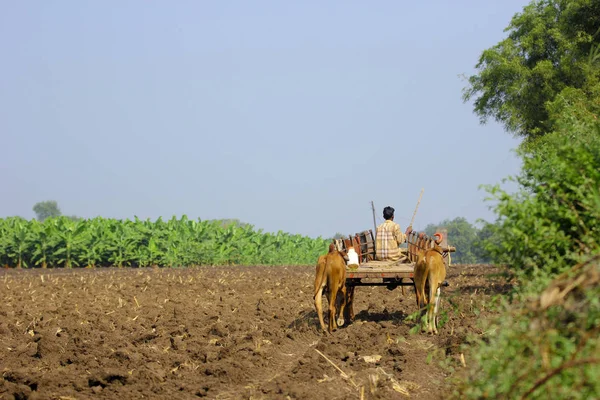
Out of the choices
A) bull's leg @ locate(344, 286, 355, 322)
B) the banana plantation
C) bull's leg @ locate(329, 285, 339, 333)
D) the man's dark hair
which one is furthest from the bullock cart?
the banana plantation

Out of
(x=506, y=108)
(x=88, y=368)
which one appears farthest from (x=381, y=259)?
(x=506, y=108)

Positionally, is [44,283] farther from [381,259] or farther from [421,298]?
[421,298]

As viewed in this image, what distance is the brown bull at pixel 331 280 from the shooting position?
11969 mm

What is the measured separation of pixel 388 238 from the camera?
1321cm

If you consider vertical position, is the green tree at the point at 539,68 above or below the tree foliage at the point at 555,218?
above

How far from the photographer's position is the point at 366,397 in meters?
8.15

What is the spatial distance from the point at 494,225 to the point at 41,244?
27.1 m

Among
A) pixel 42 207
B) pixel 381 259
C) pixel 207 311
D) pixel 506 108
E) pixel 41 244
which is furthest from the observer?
pixel 42 207

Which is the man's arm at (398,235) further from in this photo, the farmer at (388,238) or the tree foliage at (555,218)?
the tree foliage at (555,218)

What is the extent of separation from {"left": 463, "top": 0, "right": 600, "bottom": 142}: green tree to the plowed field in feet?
31.7

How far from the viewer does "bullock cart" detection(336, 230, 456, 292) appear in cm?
1220

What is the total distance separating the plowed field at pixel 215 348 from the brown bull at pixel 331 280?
0.35m

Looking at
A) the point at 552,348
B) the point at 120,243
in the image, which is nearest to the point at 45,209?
the point at 120,243

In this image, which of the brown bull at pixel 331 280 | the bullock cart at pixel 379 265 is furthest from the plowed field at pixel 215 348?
the bullock cart at pixel 379 265
